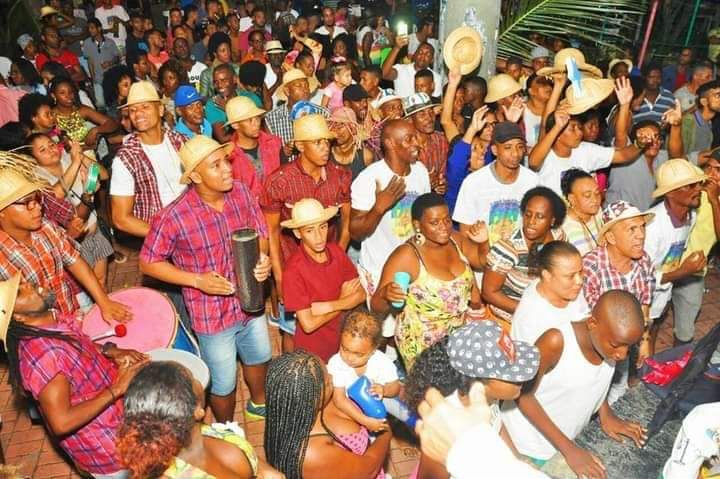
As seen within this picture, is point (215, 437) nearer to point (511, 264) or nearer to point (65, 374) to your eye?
point (65, 374)

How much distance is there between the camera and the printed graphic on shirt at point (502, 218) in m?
4.47

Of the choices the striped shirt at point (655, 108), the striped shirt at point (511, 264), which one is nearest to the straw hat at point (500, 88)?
the striped shirt at point (511, 264)

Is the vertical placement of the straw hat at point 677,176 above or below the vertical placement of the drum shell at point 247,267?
above

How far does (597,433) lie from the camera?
2924 millimetres

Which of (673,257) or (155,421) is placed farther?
(673,257)

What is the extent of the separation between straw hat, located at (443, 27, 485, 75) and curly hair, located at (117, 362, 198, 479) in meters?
4.06

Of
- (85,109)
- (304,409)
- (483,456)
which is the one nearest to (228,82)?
(85,109)

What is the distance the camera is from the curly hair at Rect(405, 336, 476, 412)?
2.43 m

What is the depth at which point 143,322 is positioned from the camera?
148 inches

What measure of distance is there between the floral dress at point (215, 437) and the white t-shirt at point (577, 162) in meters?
3.59

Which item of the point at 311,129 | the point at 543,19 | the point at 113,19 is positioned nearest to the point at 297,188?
the point at 311,129

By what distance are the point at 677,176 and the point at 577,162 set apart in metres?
1.08

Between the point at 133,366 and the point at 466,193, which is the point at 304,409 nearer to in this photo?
the point at 133,366

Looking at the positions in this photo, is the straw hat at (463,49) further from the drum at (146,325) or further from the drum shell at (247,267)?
the drum at (146,325)
